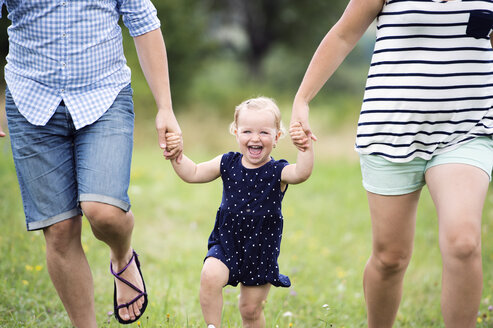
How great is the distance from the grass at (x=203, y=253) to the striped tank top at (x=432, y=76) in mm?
1068

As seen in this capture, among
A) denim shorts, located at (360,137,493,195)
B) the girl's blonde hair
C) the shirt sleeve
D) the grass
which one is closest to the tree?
the grass

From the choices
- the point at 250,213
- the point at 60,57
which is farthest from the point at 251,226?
the point at 60,57

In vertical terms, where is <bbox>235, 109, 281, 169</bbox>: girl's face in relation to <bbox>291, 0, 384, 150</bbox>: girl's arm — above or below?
below

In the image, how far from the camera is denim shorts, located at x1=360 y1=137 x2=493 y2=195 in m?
2.59

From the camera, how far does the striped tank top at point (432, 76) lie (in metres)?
2.56

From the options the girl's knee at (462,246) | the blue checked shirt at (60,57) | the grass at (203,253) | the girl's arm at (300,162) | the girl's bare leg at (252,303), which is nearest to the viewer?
the girl's knee at (462,246)

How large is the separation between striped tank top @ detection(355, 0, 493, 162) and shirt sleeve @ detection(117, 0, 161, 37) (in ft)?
3.77

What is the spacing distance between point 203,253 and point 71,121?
3426 millimetres

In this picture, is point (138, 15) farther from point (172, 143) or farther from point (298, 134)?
point (298, 134)

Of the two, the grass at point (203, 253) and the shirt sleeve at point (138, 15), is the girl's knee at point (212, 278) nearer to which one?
the grass at point (203, 253)

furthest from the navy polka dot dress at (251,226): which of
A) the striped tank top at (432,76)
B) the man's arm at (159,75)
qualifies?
the striped tank top at (432,76)

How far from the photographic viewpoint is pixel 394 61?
2.67 metres

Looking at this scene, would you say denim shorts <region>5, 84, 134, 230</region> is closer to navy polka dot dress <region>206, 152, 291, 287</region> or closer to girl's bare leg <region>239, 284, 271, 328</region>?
navy polka dot dress <region>206, 152, 291, 287</region>

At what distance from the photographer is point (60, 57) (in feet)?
9.05
